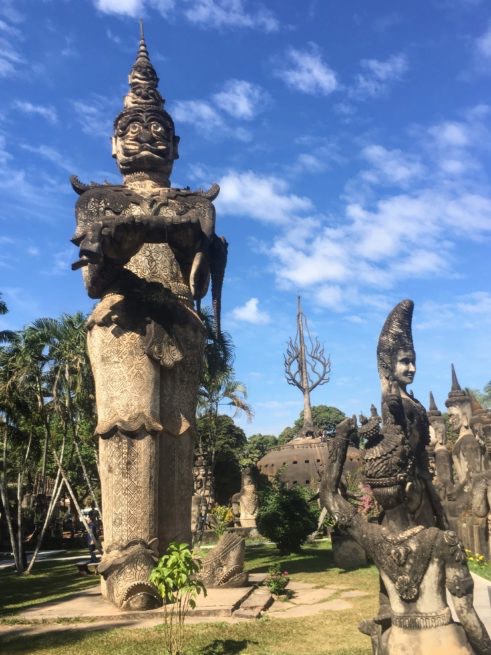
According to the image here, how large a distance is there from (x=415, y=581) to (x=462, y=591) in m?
0.25

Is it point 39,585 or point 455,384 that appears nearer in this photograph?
point 39,585

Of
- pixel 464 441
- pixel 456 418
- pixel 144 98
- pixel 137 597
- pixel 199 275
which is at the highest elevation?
pixel 144 98

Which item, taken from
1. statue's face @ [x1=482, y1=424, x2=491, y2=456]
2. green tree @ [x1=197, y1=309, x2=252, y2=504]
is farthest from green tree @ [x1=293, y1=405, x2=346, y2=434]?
statue's face @ [x1=482, y1=424, x2=491, y2=456]

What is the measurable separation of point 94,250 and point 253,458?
89.2 ft

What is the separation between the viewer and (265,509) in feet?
45.7

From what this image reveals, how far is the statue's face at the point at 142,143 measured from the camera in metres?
9.10

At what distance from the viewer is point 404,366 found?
5223 mm

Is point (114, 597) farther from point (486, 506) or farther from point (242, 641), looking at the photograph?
point (486, 506)

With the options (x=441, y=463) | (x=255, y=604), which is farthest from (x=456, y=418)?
(x=255, y=604)

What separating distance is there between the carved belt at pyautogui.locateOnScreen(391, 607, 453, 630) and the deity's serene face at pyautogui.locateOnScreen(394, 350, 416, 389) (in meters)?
2.33

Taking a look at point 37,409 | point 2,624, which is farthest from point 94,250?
point 37,409

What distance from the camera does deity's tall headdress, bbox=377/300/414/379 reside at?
5199 millimetres

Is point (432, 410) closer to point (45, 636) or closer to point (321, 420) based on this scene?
point (45, 636)

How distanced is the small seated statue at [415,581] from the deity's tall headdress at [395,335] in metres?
1.68
